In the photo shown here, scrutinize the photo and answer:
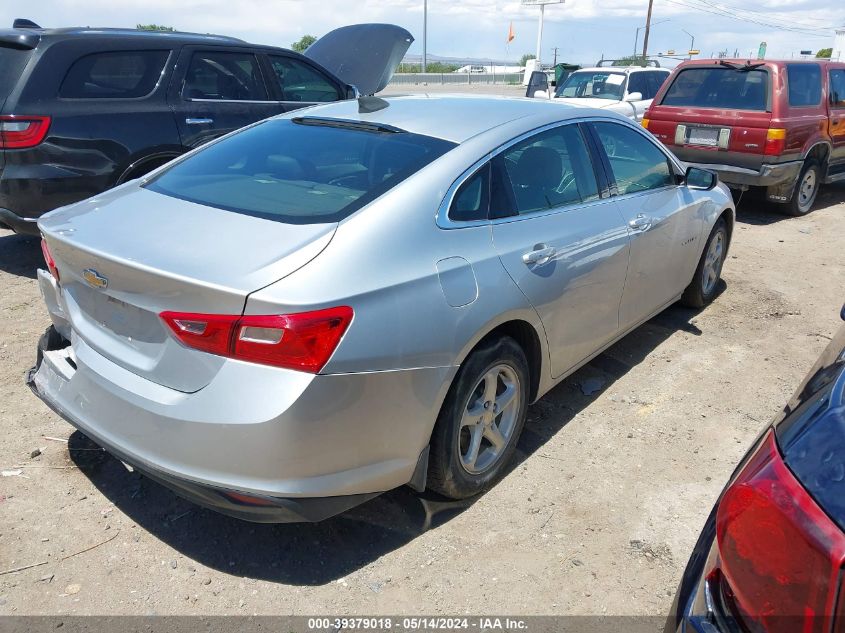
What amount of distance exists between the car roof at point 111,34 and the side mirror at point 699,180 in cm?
437

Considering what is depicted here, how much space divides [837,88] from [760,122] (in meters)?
2.06

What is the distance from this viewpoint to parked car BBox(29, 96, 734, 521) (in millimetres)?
2127

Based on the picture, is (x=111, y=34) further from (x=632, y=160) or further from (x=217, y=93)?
(x=632, y=160)

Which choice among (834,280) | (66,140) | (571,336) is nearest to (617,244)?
(571,336)

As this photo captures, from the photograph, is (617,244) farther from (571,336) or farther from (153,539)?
(153,539)

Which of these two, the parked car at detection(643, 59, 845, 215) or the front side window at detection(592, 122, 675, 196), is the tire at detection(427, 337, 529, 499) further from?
the parked car at detection(643, 59, 845, 215)

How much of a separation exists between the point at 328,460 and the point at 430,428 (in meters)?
0.45

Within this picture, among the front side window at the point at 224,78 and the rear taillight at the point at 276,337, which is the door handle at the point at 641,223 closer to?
the rear taillight at the point at 276,337

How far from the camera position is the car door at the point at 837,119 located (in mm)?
8570

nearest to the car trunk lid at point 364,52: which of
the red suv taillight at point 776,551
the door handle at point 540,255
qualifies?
the door handle at point 540,255

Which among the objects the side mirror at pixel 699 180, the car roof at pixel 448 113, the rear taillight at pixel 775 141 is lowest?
the rear taillight at pixel 775 141

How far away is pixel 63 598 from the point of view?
2416 millimetres

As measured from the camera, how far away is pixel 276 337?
6.81 ft

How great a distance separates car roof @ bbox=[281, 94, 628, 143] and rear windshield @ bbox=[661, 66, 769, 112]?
5199mm
